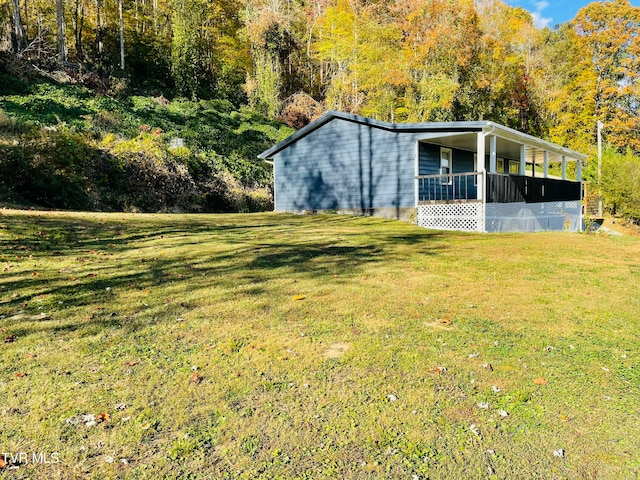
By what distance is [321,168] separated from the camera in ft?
60.8

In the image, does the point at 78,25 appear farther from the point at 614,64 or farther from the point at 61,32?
the point at 614,64

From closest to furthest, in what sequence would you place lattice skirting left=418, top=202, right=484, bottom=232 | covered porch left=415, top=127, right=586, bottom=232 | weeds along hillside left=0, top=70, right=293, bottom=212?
1. lattice skirting left=418, top=202, right=484, bottom=232
2. covered porch left=415, top=127, right=586, bottom=232
3. weeds along hillside left=0, top=70, right=293, bottom=212

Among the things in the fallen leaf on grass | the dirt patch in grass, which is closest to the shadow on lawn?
the dirt patch in grass

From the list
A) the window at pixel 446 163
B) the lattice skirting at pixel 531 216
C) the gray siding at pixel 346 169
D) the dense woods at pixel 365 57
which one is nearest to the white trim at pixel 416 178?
the gray siding at pixel 346 169

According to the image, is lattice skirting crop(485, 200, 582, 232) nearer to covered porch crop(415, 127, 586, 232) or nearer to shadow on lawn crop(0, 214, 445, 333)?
covered porch crop(415, 127, 586, 232)

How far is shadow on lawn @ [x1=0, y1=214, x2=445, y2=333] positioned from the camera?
4.70 m

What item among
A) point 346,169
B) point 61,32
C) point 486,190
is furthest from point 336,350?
point 61,32

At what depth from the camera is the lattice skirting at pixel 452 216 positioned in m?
13.8

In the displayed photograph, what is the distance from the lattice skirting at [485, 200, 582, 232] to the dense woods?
17.9 feet

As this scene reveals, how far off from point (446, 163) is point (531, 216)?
389 centimetres

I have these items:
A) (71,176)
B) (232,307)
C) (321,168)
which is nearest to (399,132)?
(321,168)

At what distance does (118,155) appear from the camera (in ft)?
58.0

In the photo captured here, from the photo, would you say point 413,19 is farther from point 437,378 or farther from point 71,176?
point 437,378

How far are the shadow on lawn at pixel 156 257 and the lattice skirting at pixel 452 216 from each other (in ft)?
11.0
